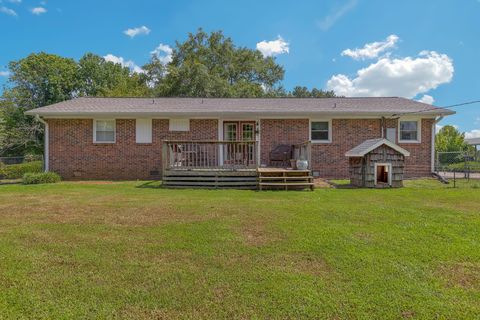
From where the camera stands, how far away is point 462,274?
2715 mm

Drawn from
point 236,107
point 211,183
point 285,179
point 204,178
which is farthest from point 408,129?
point 204,178

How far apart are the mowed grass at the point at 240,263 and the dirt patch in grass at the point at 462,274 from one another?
0.03ft

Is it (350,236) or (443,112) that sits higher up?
(443,112)

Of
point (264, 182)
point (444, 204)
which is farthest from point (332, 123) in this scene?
point (444, 204)

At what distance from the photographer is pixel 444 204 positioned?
599cm

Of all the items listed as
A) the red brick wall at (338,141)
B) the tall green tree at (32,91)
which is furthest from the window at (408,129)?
the tall green tree at (32,91)

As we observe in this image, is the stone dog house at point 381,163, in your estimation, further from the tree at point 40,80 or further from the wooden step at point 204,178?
the tree at point 40,80

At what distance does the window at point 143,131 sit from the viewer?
11.6m

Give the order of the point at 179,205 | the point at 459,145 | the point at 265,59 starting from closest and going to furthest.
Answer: the point at 179,205 < the point at 265,59 < the point at 459,145

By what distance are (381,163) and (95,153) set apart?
422 inches

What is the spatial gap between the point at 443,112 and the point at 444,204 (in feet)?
22.8

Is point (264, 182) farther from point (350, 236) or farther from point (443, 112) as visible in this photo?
point (443, 112)

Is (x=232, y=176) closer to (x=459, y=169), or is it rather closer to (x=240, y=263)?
(x=240, y=263)

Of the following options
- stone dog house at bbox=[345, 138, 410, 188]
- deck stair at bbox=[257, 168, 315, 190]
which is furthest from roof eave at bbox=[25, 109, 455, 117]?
deck stair at bbox=[257, 168, 315, 190]
